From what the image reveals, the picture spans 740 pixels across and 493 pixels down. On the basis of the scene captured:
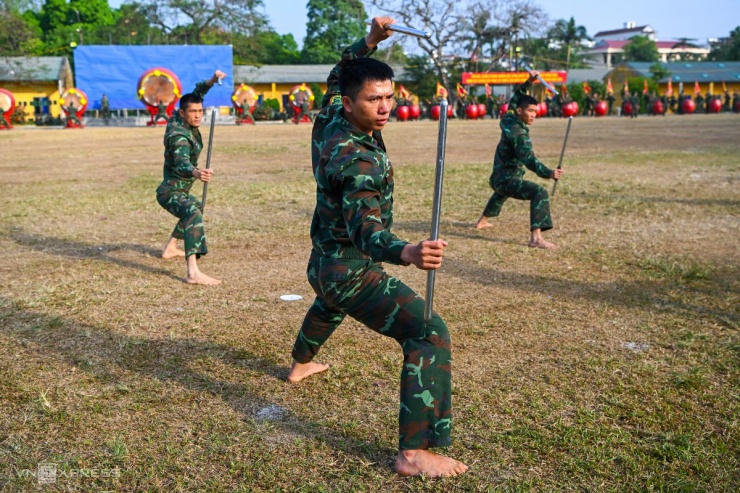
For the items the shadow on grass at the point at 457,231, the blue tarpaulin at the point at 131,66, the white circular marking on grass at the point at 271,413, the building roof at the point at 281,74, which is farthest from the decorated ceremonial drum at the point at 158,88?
the white circular marking on grass at the point at 271,413

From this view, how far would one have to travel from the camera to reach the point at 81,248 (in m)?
8.30

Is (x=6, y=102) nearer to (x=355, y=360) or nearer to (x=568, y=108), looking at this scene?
(x=568, y=108)

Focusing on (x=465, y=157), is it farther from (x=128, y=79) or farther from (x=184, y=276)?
(x=128, y=79)

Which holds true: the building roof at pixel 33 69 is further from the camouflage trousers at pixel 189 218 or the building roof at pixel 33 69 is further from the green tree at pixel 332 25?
the camouflage trousers at pixel 189 218

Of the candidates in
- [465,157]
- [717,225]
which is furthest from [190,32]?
[717,225]

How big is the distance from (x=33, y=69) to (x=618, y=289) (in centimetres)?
5327

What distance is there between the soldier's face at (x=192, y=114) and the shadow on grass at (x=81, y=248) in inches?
59.9

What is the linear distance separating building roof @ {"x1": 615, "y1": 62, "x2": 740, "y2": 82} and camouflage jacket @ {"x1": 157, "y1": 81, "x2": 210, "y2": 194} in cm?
6487

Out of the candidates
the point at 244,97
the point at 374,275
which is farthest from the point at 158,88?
the point at 374,275

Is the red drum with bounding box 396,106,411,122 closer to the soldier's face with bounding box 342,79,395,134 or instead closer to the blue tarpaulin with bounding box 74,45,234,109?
the blue tarpaulin with bounding box 74,45,234,109

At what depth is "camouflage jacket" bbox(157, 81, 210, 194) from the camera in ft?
23.1

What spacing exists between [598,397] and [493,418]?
2.32 ft

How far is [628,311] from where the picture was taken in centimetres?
593

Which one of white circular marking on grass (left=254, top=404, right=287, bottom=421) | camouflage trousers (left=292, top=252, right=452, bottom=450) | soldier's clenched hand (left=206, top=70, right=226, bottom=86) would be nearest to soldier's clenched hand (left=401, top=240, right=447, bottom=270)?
camouflage trousers (left=292, top=252, right=452, bottom=450)
